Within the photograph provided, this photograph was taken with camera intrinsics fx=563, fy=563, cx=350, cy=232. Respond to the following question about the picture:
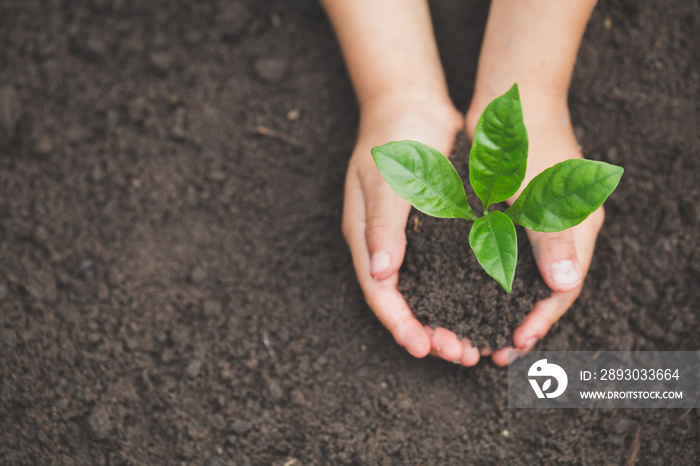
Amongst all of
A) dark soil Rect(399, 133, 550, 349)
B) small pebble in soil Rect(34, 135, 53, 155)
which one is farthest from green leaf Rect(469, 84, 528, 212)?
small pebble in soil Rect(34, 135, 53, 155)

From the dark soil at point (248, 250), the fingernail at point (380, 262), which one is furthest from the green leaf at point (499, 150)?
the dark soil at point (248, 250)

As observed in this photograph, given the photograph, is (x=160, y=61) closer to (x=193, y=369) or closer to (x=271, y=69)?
(x=271, y=69)

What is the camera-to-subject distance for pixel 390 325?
1.47 metres

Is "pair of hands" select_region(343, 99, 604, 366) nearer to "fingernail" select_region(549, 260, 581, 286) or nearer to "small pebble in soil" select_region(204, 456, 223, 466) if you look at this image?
"fingernail" select_region(549, 260, 581, 286)

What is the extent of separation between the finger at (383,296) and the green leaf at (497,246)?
11.9 inches

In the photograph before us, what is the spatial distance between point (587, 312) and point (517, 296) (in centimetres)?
31

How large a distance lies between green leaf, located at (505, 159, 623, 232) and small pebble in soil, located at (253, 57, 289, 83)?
100 cm

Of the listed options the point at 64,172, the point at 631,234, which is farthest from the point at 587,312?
the point at 64,172

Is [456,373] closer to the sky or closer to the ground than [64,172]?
closer to the ground

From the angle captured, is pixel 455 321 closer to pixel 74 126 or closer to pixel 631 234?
pixel 631 234

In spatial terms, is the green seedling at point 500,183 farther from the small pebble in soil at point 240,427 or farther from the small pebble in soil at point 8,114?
the small pebble in soil at point 8,114

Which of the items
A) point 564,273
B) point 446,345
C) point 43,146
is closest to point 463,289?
point 446,345

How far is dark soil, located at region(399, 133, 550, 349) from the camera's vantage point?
57.9 inches

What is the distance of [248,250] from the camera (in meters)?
1.79
